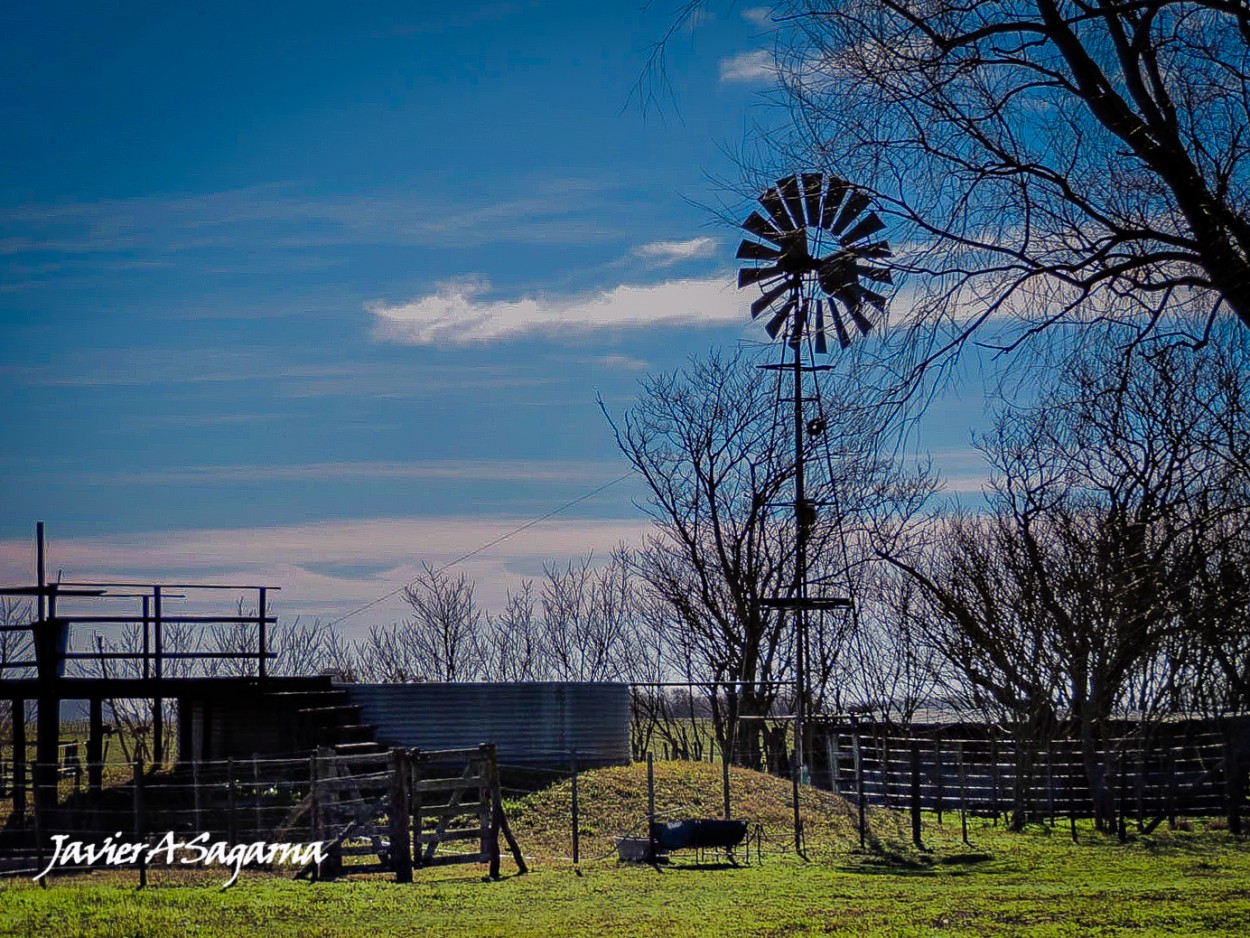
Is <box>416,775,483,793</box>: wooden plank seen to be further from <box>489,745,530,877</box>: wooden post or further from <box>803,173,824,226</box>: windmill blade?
<box>803,173,824,226</box>: windmill blade

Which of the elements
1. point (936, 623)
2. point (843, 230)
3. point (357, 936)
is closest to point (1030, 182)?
point (843, 230)

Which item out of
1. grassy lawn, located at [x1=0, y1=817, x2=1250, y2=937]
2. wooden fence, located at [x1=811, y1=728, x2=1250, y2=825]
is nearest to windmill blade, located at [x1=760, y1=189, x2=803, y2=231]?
grassy lawn, located at [x1=0, y1=817, x2=1250, y2=937]

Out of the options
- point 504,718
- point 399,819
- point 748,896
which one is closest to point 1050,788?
point 504,718

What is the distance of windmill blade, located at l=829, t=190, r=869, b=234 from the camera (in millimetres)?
8094

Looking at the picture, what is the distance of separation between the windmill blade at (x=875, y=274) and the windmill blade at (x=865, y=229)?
0.59 ft

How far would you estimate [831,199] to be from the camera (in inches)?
330

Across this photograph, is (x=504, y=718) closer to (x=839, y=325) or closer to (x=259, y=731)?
(x=259, y=731)

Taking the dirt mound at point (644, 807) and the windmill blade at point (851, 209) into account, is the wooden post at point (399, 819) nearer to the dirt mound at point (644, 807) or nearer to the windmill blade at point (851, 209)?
the dirt mound at point (644, 807)

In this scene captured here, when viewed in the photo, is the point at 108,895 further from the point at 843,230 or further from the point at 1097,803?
the point at 1097,803

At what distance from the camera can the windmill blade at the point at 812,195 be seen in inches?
Answer: 320

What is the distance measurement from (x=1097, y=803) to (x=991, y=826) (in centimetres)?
213

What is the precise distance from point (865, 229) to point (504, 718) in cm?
1865

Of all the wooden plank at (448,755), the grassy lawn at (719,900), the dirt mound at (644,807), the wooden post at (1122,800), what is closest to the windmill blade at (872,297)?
the grassy lawn at (719,900)

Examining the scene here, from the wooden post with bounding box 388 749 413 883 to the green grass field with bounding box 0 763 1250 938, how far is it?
0.29m
